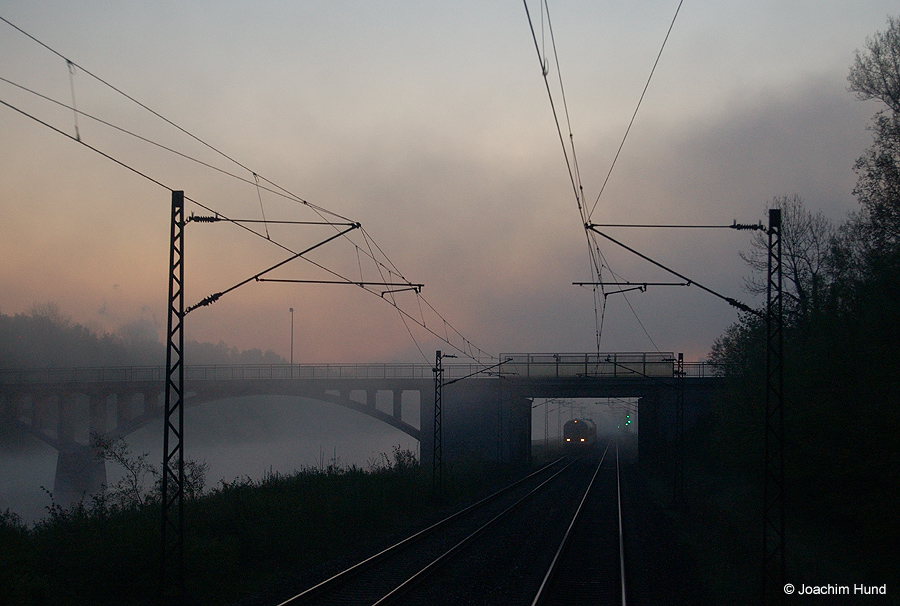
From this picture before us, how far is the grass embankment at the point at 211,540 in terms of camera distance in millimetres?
15719

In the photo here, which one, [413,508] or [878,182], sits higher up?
[878,182]

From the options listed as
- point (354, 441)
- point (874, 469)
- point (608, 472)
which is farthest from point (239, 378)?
point (354, 441)

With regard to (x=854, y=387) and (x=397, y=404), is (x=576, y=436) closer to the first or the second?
(x=397, y=404)

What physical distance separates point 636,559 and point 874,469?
22.6 ft

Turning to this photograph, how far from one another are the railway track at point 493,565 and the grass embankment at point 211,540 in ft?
6.56

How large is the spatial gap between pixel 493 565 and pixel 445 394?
131 feet

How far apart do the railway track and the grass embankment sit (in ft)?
6.56

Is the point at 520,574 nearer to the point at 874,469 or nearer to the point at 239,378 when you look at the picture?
the point at 874,469

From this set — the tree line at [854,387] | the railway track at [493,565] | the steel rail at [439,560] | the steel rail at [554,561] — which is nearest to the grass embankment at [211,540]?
the railway track at [493,565]

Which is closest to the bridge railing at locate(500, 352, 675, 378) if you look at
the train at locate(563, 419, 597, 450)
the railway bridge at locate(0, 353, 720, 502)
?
the railway bridge at locate(0, 353, 720, 502)

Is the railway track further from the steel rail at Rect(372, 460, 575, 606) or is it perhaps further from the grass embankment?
the grass embankment

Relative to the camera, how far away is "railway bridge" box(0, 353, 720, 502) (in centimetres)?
5631

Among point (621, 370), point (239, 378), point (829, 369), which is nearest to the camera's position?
point (829, 369)

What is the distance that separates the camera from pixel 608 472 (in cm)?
5884
